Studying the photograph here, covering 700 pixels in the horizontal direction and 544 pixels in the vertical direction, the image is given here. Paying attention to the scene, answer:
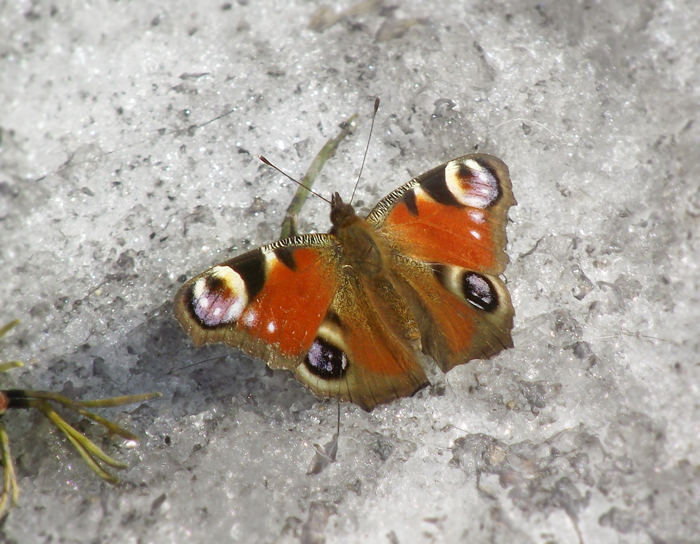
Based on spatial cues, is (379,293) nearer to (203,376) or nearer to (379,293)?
(379,293)

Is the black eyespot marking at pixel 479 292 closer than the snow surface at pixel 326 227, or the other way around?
the snow surface at pixel 326 227

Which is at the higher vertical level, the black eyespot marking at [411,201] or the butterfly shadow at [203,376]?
the black eyespot marking at [411,201]

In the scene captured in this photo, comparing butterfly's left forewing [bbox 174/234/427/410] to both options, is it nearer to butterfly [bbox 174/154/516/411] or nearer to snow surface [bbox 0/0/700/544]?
butterfly [bbox 174/154/516/411]

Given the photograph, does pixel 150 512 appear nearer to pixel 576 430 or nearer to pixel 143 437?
pixel 143 437

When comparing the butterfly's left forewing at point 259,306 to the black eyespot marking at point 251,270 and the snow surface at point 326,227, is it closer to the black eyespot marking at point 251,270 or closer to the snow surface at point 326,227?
the black eyespot marking at point 251,270

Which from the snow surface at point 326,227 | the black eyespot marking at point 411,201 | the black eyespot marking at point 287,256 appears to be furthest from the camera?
the black eyespot marking at point 411,201

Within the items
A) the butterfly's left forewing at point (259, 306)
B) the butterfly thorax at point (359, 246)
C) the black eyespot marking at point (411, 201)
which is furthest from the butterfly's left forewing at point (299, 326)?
the black eyespot marking at point (411, 201)

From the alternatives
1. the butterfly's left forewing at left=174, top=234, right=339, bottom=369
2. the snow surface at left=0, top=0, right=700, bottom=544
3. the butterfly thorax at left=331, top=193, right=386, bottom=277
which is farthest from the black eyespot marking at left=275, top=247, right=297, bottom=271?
the snow surface at left=0, top=0, right=700, bottom=544

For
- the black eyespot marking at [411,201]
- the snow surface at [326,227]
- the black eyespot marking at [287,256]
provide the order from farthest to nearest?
the black eyespot marking at [411,201] → the black eyespot marking at [287,256] → the snow surface at [326,227]

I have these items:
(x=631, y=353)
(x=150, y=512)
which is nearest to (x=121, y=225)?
(x=150, y=512)
